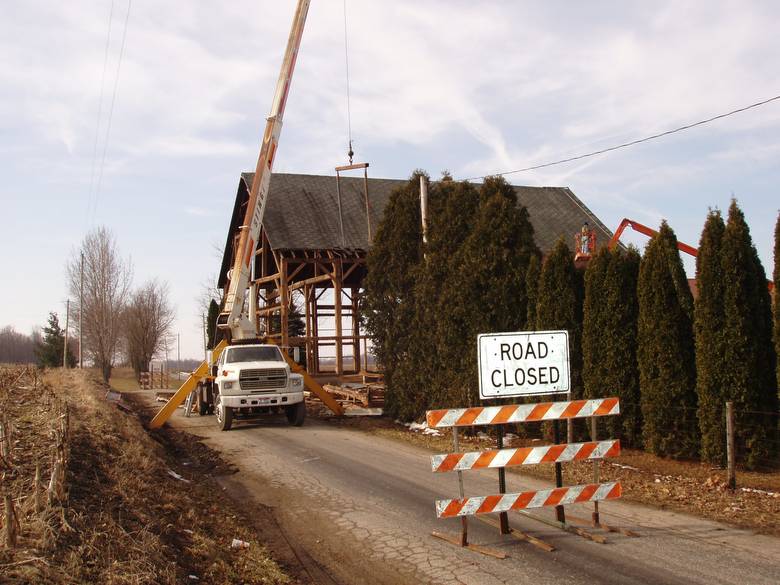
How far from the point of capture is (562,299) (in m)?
12.8

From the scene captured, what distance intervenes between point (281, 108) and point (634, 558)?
53.4ft

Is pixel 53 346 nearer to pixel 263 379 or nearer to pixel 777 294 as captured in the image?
pixel 263 379

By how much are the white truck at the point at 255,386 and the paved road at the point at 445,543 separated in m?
5.15

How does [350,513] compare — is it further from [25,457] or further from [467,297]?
[467,297]

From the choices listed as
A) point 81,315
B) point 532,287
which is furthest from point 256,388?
point 81,315

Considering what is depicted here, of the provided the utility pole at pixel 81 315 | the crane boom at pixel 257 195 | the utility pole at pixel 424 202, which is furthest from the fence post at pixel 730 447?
the utility pole at pixel 81 315

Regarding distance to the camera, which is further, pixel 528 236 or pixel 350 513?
pixel 528 236

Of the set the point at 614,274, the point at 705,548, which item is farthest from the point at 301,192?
the point at 705,548

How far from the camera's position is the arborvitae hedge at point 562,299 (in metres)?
12.7

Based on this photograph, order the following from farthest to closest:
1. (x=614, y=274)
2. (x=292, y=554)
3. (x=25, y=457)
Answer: (x=614, y=274), (x=25, y=457), (x=292, y=554)

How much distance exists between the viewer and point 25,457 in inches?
314

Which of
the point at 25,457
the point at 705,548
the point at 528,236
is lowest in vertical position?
the point at 705,548

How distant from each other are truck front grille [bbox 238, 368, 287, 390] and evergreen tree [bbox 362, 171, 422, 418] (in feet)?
8.44

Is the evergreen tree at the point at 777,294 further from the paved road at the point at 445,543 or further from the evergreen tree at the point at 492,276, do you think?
the evergreen tree at the point at 492,276
